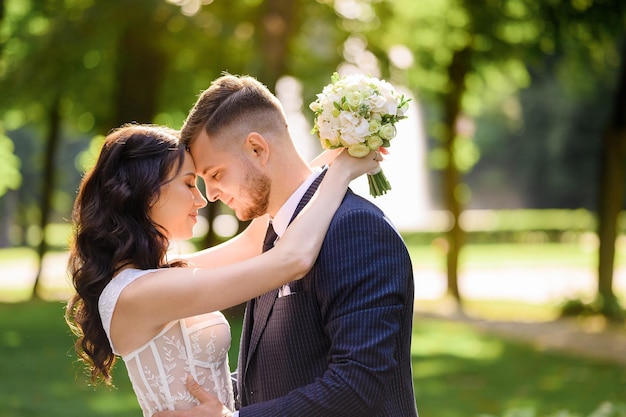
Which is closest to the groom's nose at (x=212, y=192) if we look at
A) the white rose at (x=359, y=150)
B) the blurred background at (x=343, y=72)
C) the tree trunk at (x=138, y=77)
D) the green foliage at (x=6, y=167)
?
the white rose at (x=359, y=150)

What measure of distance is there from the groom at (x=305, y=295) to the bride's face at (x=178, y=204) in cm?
6

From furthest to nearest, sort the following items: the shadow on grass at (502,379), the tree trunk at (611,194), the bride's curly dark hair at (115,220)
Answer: the tree trunk at (611,194)
the shadow on grass at (502,379)
the bride's curly dark hair at (115,220)

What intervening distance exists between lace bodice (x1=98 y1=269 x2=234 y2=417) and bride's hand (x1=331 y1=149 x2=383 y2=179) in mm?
748

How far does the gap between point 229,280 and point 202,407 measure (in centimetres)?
48

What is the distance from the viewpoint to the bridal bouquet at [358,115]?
326 centimetres

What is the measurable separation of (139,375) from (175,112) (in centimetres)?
1957

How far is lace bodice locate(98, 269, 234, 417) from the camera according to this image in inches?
128

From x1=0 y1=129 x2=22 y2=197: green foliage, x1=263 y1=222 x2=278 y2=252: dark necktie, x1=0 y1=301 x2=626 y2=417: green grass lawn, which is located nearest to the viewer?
x1=263 y1=222 x2=278 y2=252: dark necktie

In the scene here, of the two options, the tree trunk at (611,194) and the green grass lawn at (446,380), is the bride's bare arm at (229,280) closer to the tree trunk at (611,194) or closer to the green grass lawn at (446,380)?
the green grass lawn at (446,380)

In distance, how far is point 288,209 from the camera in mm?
3465

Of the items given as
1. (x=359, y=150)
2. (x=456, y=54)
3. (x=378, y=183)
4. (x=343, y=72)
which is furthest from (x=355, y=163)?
(x=456, y=54)

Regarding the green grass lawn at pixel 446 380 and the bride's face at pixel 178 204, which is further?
the green grass lawn at pixel 446 380

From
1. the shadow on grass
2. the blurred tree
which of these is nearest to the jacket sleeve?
the shadow on grass

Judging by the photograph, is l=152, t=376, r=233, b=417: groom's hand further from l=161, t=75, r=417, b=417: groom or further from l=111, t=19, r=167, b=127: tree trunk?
l=111, t=19, r=167, b=127: tree trunk
